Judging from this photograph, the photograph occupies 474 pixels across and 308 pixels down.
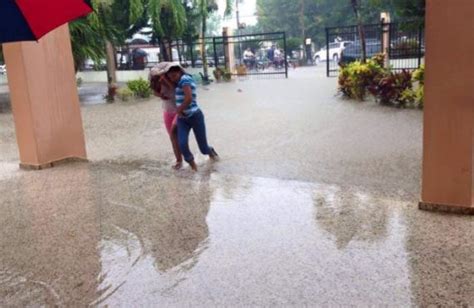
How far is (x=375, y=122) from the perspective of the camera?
32.8ft

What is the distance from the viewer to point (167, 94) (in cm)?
674

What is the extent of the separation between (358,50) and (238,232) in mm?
20696

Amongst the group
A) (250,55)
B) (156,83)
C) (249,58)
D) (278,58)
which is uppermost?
(156,83)

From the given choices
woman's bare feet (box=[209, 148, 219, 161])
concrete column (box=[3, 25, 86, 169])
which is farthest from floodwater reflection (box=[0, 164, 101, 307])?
woman's bare feet (box=[209, 148, 219, 161])

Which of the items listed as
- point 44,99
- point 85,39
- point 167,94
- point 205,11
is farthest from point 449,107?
point 205,11

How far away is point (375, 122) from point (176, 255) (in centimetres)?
688

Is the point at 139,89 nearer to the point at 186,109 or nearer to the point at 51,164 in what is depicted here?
the point at 51,164

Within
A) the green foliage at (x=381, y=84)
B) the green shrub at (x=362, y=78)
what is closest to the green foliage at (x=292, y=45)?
the green foliage at (x=381, y=84)

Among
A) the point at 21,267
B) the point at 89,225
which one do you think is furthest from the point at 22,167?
the point at 21,267

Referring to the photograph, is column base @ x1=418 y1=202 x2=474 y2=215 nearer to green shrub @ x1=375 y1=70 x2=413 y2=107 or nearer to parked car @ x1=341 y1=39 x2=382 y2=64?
green shrub @ x1=375 y1=70 x2=413 y2=107

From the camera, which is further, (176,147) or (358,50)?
(358,50)

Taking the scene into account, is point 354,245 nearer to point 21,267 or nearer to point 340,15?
point 21,267

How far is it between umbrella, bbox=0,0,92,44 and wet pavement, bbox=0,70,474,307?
1.56 m

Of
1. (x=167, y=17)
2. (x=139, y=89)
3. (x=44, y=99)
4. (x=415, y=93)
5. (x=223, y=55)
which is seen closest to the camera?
(x=44, y=99)
